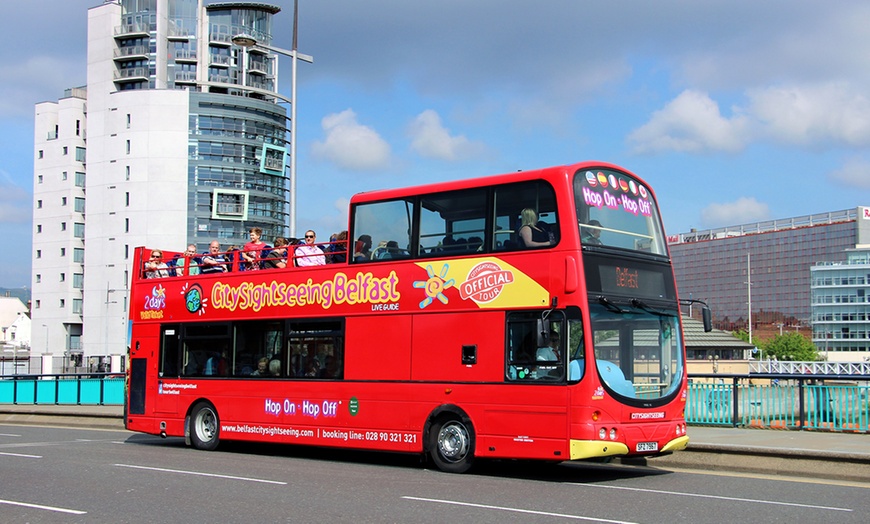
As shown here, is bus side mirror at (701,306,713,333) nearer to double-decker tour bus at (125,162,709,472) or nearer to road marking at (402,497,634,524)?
double-decker tour bus at (125,162,709,472)

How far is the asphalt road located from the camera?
A: 10195mm

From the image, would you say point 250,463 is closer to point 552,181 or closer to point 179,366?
point 179,366

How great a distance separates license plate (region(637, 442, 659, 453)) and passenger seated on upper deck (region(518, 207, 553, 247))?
10.2ft

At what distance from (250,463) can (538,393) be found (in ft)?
18.1

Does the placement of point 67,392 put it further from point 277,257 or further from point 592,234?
point 592,234

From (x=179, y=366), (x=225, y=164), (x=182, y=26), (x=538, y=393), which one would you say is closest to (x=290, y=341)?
(x=179, y=366)

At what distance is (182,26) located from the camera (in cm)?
10850

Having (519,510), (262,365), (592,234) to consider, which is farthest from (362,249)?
(519,510)

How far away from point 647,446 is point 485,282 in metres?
3.32

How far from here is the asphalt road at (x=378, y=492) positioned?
10195mm

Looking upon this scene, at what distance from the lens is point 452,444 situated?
582 inches

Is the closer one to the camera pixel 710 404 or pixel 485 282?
pixel 485 282

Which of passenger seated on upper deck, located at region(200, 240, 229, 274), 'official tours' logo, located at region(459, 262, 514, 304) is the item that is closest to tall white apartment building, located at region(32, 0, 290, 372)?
passenger seated on upper deck, located at region(200, 240, 229, 274)

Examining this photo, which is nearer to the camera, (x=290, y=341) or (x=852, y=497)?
(x=852, y=497)
